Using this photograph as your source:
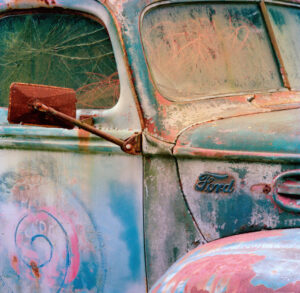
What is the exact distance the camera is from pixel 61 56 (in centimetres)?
245

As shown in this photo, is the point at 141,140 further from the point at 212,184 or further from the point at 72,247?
the point at 72,247

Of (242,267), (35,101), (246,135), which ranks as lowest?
(242,267)

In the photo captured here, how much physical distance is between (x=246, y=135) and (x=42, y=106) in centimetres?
81

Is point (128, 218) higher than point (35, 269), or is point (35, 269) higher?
point (128, 218)

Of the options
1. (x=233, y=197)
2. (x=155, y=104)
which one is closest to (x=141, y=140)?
(x=155, y=104)

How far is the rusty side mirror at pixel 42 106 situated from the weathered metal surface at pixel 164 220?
0.26 meters

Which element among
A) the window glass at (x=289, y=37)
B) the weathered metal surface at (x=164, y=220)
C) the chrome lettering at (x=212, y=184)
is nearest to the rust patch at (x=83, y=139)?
the weathered metal surface at (x=164, y=220)

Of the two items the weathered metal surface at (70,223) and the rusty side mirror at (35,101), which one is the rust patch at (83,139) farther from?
the rusty side mirror at (35,101)

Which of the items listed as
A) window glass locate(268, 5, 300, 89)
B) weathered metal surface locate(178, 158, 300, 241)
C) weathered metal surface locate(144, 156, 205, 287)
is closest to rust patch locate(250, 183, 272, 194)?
weathered metal surface locate(178, 158, 300, 241)

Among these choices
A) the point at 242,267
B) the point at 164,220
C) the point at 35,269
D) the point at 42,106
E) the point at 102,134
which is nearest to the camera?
the point at 242,267

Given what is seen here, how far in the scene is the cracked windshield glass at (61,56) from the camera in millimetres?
2348

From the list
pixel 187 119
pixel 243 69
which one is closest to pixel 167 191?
pixel 187 119

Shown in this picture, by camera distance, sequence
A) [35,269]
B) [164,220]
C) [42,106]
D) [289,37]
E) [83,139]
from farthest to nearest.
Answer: [289,37] < [35,269] < [83,139] < [164,220] < [42,106]

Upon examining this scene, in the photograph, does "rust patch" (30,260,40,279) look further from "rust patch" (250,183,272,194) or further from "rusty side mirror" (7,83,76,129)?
"rust patch" (250,183,272,194)
